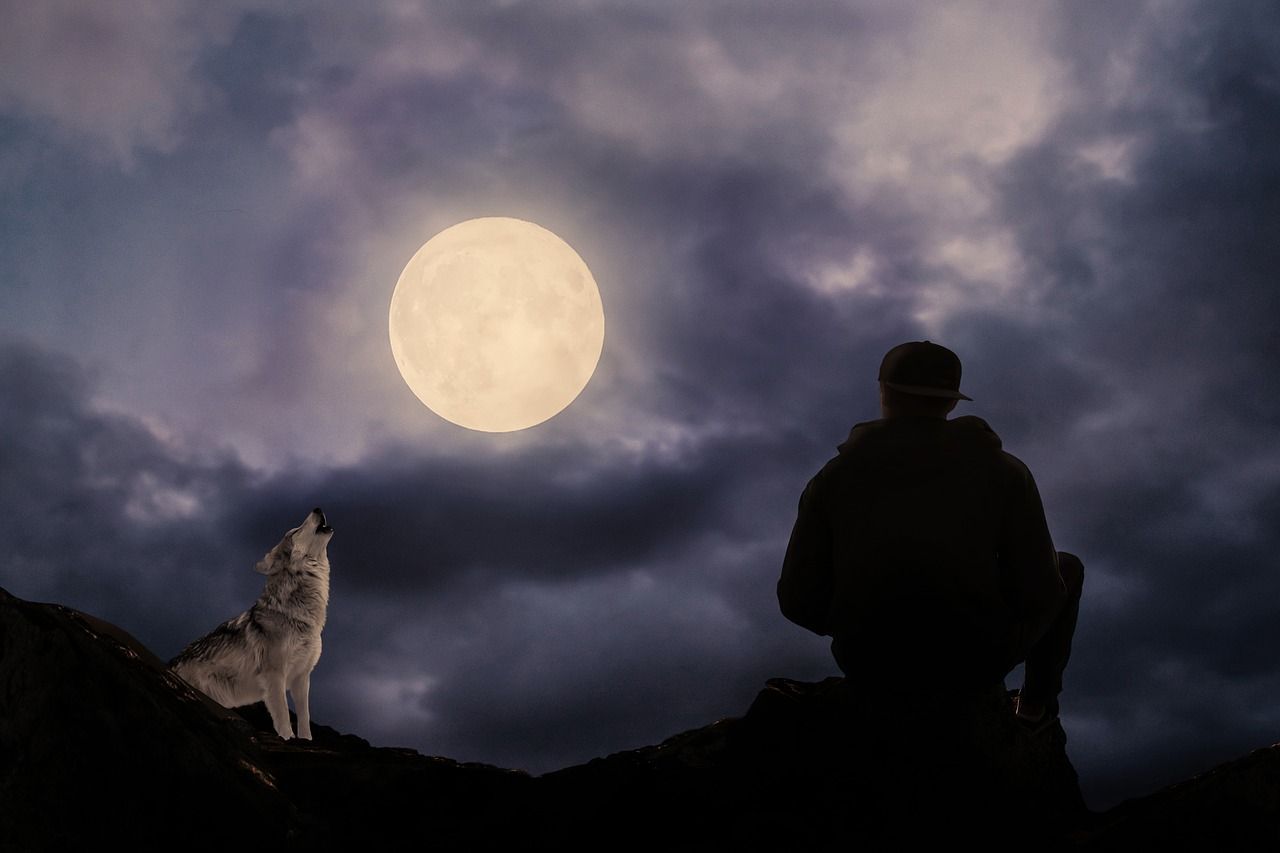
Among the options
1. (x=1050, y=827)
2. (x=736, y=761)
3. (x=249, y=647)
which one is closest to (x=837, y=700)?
(x=736, y=761)

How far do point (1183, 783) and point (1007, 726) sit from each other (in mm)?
892

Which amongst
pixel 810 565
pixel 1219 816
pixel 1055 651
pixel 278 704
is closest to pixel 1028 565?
pixel 1055 651

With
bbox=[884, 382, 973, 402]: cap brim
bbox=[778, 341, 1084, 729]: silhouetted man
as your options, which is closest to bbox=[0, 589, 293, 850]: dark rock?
bbox=[778, 341, 1084, 729]: silhouetted man

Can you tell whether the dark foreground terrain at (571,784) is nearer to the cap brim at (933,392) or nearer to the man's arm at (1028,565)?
the man's arm at (1028,565)

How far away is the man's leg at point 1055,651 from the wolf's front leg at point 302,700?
898cm

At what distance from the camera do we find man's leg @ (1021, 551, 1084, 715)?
5645 mm

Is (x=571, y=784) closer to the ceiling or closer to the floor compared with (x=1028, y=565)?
closer to the floor

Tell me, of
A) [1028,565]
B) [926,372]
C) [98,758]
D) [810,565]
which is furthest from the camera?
[810,565]

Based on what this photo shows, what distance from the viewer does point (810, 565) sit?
5.61m

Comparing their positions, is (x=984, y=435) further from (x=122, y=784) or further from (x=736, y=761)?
(x=122, y=784)

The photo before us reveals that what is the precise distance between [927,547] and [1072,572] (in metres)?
1.08

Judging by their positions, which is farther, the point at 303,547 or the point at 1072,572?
the point at 303,547

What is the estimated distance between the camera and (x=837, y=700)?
18.8 feet

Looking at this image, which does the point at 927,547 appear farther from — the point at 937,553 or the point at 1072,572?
the point at 1072,572
